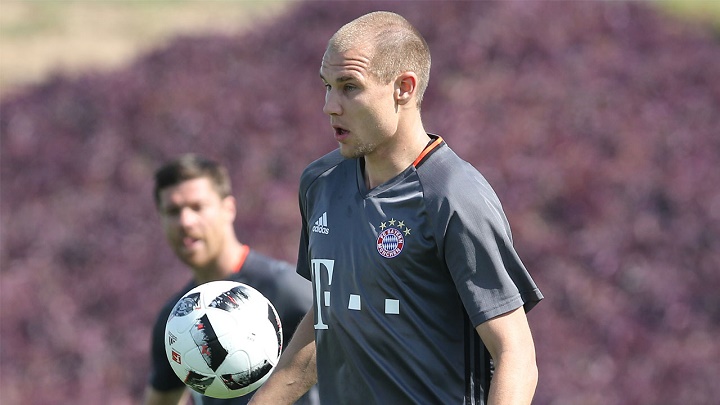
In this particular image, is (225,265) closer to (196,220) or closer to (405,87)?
(196,220)

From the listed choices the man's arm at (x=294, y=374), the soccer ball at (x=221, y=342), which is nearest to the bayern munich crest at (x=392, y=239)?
the man's arm at (x=294, y=374)

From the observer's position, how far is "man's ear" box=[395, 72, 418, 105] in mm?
4117

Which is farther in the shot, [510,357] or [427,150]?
[427,150]

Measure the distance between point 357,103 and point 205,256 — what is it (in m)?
2.51

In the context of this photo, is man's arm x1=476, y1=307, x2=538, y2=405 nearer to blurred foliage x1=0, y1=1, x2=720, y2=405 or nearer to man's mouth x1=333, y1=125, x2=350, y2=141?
man's mouth x1=333, y1=125, x2=350, y2=141

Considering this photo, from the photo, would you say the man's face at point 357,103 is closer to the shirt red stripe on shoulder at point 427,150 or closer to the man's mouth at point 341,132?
the man's mouth at point 341,132

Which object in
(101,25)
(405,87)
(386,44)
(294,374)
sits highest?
(101,25)

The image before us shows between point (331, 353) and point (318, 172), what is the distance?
2.21ft

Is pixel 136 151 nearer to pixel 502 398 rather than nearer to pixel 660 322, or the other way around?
pixel 660 322

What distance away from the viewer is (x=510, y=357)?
382 centimetres

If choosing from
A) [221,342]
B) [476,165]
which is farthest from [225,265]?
[476,165]

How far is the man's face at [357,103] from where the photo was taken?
13.3ft

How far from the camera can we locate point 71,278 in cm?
1171

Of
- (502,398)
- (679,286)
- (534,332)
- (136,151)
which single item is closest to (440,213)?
(502,398)
